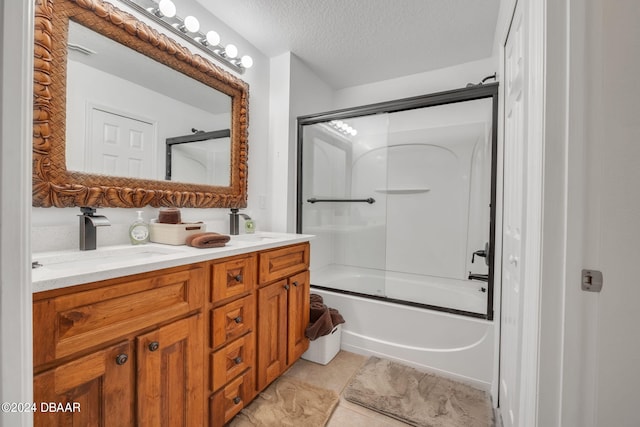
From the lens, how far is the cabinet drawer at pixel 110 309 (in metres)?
0.69

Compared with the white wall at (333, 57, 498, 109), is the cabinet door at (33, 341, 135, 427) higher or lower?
lower

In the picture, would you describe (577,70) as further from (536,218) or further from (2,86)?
(2,86)

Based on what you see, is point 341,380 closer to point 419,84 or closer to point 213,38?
point 213,38

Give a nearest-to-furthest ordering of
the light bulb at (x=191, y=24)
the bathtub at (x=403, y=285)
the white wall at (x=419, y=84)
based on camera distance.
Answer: the light bulb at (x=191, y=24)
the bathtub at (x=403, y=285)
the white wall at (x=419, y=84)

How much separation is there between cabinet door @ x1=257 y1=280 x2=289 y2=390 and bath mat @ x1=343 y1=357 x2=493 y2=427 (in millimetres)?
443

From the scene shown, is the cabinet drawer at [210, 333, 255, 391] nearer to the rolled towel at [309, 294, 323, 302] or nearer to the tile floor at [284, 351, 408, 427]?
the tile floor at [284, 351, 408, 427]

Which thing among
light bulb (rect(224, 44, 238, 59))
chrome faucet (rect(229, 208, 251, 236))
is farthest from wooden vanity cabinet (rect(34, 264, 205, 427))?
light bulb (rect(224, 44, 238, 59))

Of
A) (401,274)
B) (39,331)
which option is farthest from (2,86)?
(401,274)

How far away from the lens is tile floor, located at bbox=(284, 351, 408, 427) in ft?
4.48

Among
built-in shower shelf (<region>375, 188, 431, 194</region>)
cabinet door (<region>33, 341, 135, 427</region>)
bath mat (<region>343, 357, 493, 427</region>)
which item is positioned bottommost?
bath mat (<region>343, 357, 493, 427</region>)

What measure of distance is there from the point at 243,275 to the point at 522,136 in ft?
4.36

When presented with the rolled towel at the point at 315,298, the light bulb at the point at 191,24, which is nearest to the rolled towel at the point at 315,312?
the rolled towel at the point at 315,298

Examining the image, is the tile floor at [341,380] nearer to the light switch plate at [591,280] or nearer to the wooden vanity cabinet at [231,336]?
the wooden vanity cabinet at [231,336]

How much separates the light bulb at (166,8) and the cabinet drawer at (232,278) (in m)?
1.37
